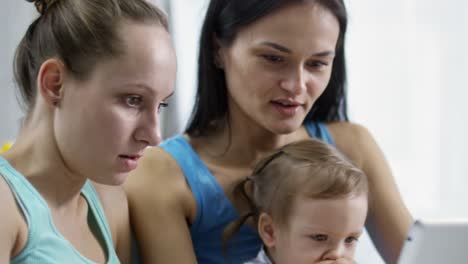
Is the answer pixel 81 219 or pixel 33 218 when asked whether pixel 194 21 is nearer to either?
pixel 81 219

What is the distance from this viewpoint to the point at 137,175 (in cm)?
148

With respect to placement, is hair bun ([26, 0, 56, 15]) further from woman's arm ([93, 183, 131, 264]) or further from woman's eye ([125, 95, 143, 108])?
woman's arm ([93, 183, 131, 264])

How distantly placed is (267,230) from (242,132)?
0.23m

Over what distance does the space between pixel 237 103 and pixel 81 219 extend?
1.49ft

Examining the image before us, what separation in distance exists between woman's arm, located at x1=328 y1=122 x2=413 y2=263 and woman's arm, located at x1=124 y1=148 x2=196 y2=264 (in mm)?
394

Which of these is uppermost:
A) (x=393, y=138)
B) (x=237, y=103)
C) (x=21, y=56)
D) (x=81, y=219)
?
(x=21, y=56)

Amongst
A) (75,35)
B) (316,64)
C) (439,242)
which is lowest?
Answer: (439,242)

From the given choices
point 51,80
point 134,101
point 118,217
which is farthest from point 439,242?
point 118,217

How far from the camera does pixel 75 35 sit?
3.60ft

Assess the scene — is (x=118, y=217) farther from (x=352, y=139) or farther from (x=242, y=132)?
(x=352, y=139)

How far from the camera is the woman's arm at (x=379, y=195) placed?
63.2 inches

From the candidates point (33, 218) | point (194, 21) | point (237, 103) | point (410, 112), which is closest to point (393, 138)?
point (410, 112)

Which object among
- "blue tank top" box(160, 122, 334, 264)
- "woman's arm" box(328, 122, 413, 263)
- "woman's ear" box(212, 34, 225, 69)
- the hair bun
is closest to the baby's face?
"blue tank top" box(160, 122, 334, 264)

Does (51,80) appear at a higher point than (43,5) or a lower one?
lower
